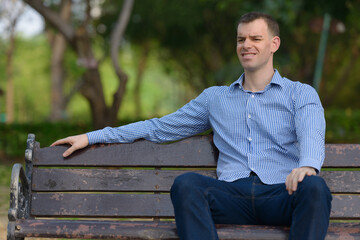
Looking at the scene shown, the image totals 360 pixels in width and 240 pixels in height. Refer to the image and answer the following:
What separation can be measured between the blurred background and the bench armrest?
327cm

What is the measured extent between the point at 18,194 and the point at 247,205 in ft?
4.63

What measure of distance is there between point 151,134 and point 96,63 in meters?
8.94

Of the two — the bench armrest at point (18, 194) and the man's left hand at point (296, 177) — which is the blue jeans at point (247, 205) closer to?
the man's left hand at point (296, 177)

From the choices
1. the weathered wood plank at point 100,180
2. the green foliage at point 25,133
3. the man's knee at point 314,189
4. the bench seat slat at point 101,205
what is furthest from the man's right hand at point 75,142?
the green foliage at point 25,133

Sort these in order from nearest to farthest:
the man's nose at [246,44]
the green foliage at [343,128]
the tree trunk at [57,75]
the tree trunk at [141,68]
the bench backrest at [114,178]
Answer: the man's nose at [246,44] < the bench backrest at [114,178] < the green foliage at [343,128] < the tree trunk at [57,75] < the tree trunk at [141,68]

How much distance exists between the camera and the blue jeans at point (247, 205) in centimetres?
327

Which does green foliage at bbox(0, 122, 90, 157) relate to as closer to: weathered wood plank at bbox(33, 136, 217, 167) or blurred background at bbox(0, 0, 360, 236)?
blurred background at bbox(0, 0, 360, 236)

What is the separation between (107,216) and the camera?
4.19 m

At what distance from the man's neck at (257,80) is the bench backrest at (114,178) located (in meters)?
0.46

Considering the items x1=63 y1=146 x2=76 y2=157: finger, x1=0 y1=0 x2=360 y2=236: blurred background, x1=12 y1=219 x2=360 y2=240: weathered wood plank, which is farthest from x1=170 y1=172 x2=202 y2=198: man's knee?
x1=0 y1=0 x2=360 y2=236: blurred background

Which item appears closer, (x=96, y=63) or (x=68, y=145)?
(x=68, y=145)

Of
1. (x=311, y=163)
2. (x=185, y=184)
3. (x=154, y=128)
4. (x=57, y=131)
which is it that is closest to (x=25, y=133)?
(x=57, y=131)

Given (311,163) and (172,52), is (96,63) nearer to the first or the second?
(311,163)

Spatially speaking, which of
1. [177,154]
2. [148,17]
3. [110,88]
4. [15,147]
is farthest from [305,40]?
[110,88]
